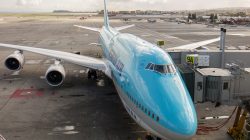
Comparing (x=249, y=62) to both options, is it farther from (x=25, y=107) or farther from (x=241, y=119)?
(x=25, y=107)

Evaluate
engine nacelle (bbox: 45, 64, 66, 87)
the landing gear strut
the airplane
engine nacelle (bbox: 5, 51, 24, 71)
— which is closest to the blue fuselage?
the airplane

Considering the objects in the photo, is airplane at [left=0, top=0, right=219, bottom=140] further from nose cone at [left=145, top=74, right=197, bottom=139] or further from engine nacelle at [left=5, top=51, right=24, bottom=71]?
engine nacelle at [left=5, top=51, right=24, bottom=71]

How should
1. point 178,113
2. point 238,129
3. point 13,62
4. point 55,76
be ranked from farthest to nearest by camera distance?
1. point 13,62
2. point 55,76
3. point 238,129
4. point 178,113

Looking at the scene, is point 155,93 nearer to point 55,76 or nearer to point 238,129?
point 238,129

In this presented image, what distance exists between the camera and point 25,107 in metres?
18.3

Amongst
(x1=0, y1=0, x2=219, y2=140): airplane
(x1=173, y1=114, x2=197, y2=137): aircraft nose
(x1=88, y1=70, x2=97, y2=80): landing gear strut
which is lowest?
(x1=88, y1=70, x2=97, y2=80): landing gear strut

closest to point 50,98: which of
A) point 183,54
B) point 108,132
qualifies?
point 108,132

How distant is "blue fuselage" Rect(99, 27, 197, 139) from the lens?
403 inches

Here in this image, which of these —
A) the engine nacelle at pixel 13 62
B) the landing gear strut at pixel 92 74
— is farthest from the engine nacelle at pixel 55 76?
the engine nacelle at pixel 13 62

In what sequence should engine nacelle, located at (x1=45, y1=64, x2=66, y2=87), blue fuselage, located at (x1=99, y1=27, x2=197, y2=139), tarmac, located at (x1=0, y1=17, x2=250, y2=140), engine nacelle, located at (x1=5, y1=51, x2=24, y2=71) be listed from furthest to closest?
1. engine nacelle, located at (x1=5, y1=51, x2=24, y2=71)
2. engine nacelle, located at (x1=45, y1=64, x2=66, y2=87)
3. tarmac, located at (x1=0, y1=17, x2=250, y2=140)
4. blue fuselage, located at (x1=99, y1=27, x2=197, y2=139)

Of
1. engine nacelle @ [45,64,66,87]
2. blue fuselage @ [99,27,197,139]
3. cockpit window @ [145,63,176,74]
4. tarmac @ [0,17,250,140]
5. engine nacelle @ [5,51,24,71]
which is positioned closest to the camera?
Answer: blue fuselage @ [99,27,197,139]

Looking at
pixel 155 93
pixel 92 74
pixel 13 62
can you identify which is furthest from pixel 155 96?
pixel 13 62

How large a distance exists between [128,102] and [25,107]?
8129mm

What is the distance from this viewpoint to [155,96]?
434 inches
